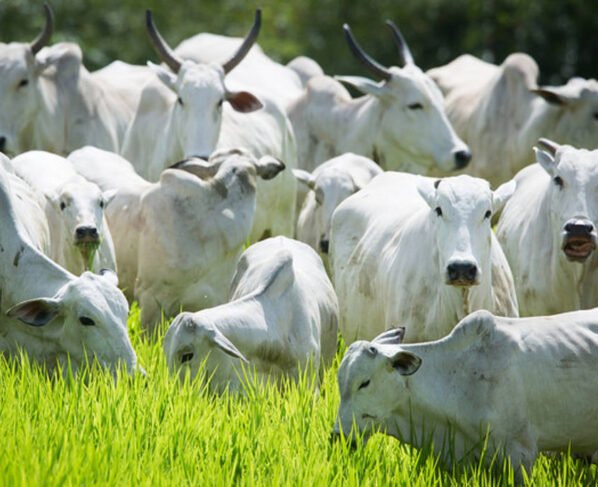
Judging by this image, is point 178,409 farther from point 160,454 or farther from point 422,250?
point 422,250

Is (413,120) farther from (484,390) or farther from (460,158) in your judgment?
(484,390)

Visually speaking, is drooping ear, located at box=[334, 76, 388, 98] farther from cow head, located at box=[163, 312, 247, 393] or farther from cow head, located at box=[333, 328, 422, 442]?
cow head, located at box=[333, 328, 422, 442]

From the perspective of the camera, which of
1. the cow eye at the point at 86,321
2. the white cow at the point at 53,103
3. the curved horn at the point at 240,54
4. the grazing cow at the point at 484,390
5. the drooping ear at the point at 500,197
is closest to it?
the grazing cow at the point at 484,390

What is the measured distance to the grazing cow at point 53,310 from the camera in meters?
7.38

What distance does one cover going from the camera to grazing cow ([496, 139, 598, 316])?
8.41m

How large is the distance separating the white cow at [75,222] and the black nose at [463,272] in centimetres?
232

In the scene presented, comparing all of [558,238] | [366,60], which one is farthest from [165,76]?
[558,238]

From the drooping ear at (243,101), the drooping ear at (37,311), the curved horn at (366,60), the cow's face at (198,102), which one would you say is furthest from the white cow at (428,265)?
the curved horn at (366,60)

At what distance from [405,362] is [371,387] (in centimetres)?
17

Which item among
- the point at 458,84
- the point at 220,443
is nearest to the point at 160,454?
the point at 220,443

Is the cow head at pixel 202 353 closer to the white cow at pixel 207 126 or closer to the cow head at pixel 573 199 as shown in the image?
the cow head at pixel 573 199

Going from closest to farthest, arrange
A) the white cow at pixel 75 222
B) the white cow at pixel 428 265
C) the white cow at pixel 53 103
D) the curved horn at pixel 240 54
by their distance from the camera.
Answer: the white cow at pixel 428 265 < the white cow at pixel 75 222 < the curved horn at pixel 240 54 < the white cow at pixel 53 103

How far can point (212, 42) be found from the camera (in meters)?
15.0

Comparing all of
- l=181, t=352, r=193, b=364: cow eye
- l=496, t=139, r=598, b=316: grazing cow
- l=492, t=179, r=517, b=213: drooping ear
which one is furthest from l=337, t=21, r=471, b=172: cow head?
l=181, t=352, r=193, b=364: cow eye
